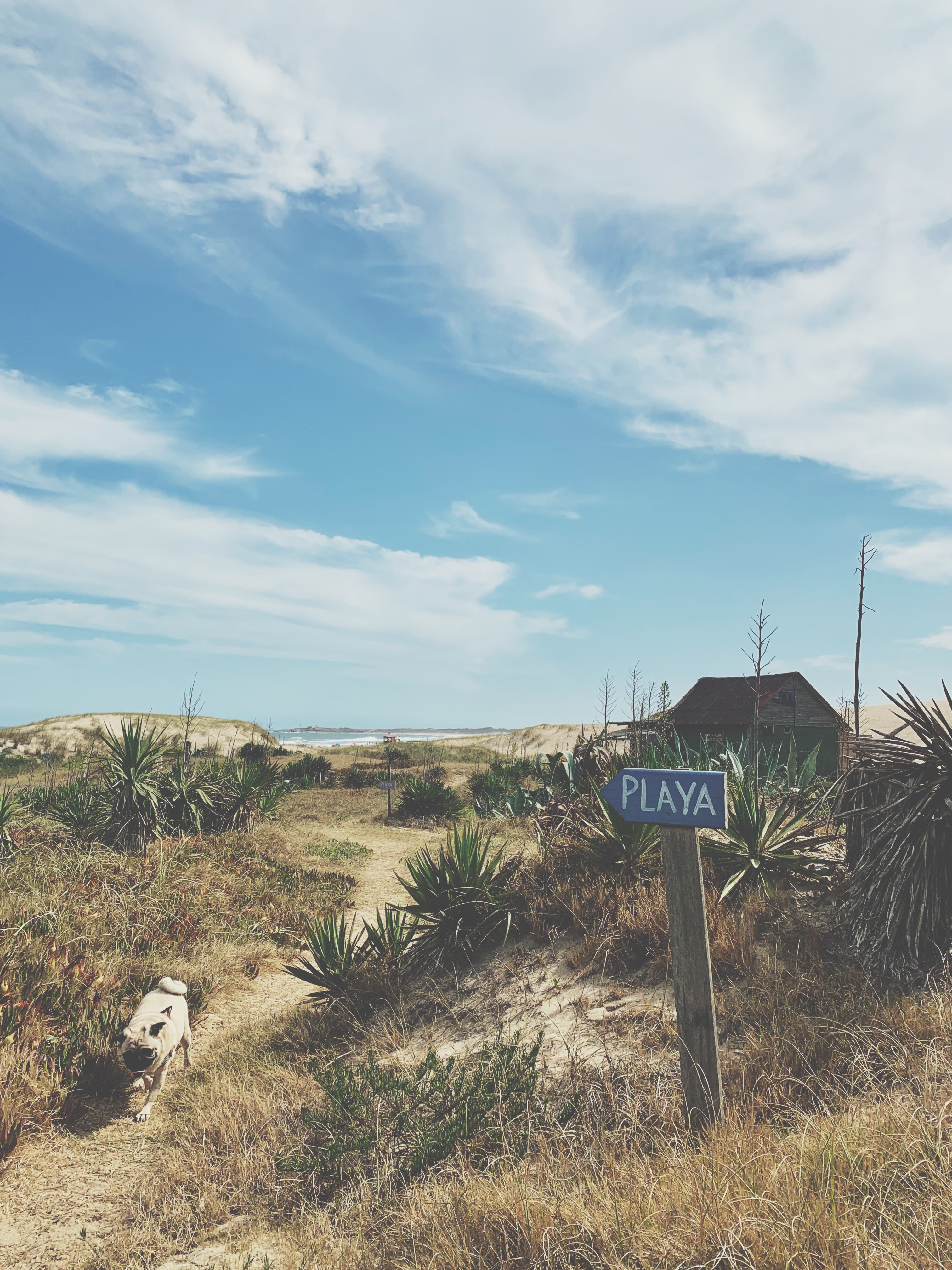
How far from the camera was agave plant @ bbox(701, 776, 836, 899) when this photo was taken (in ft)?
20.9

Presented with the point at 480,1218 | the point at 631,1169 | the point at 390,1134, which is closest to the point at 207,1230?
the point at 390,1134

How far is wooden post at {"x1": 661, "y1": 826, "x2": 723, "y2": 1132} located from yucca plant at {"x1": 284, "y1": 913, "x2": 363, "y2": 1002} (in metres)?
3.68

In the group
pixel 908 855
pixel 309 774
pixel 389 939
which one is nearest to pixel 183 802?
pixel 389 939

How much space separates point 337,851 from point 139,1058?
993 cm

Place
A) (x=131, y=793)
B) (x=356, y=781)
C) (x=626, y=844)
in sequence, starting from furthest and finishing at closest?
(x=356, y=781)
(x=131, y=793)
(x=626, y=844)

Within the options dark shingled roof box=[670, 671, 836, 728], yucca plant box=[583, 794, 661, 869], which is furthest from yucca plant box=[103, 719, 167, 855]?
dark shingled roof box=[670, 671, 836, 728]

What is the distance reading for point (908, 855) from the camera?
196 inches

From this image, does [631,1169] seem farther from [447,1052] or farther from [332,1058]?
[332,1058]

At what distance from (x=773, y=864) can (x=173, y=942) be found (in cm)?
639

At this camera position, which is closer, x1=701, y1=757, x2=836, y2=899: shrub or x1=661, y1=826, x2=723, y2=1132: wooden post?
x1=661, y1=826, x2=723, y2=1132: wooden post

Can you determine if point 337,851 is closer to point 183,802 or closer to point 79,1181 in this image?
point 183,802

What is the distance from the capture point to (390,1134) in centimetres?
417

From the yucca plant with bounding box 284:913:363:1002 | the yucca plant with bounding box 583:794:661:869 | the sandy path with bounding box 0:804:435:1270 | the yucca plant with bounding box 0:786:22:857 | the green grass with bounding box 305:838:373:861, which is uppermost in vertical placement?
the yucca plant with bounding box 583:794:661:869

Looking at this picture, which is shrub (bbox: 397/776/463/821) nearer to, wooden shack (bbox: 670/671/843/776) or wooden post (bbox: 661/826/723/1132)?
wooden shack (bbox: 670/671/843/776)
